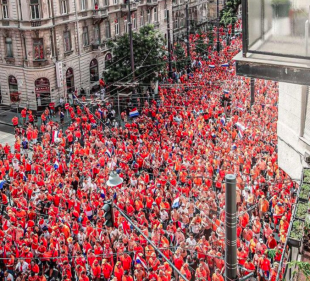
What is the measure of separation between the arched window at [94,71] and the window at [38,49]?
22.6 ft

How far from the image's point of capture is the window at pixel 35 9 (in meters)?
37.7

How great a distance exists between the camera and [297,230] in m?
12.3

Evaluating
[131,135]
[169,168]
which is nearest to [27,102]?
[131,135]

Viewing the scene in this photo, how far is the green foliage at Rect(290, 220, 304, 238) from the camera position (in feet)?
39.4

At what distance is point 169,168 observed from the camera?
22922 millimetres

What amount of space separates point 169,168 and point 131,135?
6.44 metres

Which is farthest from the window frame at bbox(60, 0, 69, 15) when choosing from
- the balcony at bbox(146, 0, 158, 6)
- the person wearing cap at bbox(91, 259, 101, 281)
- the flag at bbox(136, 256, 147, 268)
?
the flag at bbox(136, 256, 147, 268)

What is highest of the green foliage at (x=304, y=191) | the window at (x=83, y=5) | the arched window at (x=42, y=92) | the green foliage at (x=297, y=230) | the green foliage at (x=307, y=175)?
the window at (x=83, y=5)

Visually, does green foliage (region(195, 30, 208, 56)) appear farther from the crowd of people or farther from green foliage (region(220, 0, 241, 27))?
the crowd of people

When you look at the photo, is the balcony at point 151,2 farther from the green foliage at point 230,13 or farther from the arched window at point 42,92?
the arched window at point 42,92

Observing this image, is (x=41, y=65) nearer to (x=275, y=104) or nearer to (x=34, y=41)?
(x=34, y=41)

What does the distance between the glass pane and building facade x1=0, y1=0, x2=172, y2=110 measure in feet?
103

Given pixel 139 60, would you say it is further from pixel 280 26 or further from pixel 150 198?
pixel 280 26

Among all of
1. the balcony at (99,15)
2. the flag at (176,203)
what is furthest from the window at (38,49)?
the flag at (176,203)
